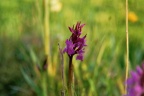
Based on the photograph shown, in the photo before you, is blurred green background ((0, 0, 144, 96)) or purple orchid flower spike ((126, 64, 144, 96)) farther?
blurred green background ((0, 0, 144, 96))

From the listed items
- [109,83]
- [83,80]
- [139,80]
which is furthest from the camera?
[83,80]

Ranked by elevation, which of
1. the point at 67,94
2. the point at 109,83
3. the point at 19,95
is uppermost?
the point at 67,94

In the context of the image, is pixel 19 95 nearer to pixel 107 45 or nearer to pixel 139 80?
pixel 107 45

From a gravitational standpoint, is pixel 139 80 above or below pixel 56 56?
above

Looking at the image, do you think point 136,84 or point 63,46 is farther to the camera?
point 63,46

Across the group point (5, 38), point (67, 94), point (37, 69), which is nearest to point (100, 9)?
point (5, 38)

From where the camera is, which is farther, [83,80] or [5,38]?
[5,38]

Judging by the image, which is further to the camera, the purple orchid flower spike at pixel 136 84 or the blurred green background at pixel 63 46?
the blurred green background at pixel 63 46

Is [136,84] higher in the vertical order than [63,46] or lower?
higher
